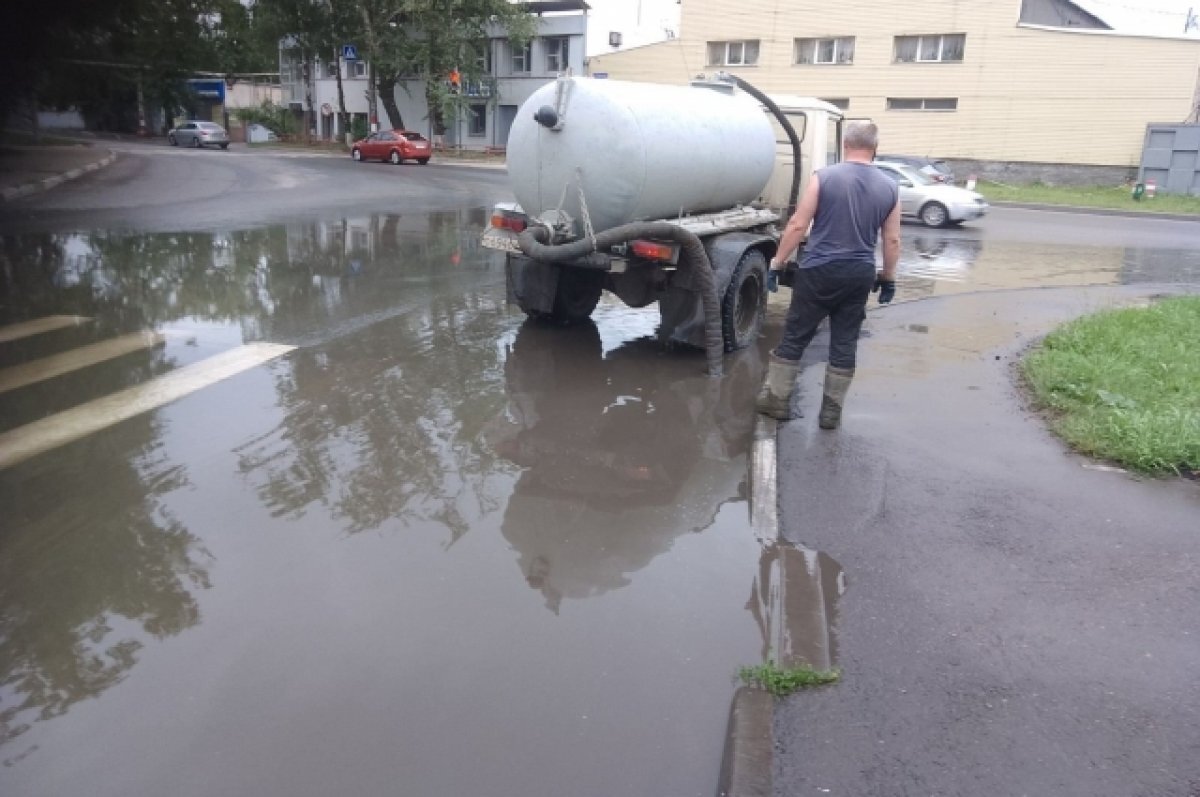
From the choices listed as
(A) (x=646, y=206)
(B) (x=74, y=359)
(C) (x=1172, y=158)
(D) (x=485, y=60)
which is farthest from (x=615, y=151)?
(D) (x=485, y=60)

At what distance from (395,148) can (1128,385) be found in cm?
3377

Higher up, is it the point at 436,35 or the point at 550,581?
the point at 436,35

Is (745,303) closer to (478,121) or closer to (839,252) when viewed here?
(839,252)

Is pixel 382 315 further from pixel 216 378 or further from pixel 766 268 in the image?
pixel 766 268

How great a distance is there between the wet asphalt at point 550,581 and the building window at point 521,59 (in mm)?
42915

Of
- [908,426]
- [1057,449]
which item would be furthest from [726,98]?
[1057,449]

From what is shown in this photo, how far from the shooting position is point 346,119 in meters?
52.2

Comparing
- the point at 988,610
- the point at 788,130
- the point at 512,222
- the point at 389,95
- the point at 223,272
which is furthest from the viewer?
the point at 389,95

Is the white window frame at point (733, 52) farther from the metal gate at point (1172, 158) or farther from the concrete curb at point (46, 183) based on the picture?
the concrete curb at point (46, 183)

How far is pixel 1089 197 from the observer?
96.7 ft

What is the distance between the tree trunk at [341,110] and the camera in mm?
49547

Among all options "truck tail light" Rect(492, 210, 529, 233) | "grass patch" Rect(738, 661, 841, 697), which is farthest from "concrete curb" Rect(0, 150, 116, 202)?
"grass patch" Rect(738, 661, 841, 697)

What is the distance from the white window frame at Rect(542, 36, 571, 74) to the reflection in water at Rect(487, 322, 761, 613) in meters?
42.1

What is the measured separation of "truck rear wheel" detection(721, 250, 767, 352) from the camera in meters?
7.96
